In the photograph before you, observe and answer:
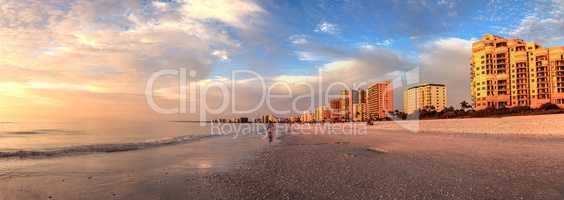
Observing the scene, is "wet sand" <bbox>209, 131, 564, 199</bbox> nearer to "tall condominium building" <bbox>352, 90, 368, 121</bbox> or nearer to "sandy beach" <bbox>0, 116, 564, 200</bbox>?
"sandy beach" <bbox>0, 116, 564, 200</bbox>

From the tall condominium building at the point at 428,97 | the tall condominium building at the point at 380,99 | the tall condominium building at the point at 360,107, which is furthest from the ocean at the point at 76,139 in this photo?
the tall condominium building at the point at 360,107

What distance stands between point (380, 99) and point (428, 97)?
75.7 feet

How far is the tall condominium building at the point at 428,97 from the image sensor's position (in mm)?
143125

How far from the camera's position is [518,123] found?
32.3 m

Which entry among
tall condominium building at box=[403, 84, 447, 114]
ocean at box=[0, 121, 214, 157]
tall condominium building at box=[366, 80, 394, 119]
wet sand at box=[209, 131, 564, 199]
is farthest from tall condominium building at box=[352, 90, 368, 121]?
wet sand at box=[209, 131, 564, 199]

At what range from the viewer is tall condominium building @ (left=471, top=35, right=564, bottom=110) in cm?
8069

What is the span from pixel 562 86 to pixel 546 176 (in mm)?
97820

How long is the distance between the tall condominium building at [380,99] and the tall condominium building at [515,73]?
5922cm

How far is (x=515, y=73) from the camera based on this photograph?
3418 inches

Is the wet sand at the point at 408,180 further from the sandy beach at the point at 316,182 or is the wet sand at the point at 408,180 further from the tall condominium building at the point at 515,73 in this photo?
the tall condominium building at the point at 515,73

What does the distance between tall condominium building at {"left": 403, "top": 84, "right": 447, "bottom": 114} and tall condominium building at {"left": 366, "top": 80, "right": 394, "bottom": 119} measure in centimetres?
939

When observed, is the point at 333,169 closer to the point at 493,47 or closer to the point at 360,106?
the point at 493,47

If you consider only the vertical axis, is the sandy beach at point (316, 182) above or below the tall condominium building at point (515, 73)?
below

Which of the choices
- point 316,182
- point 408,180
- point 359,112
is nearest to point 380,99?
point 359,112
